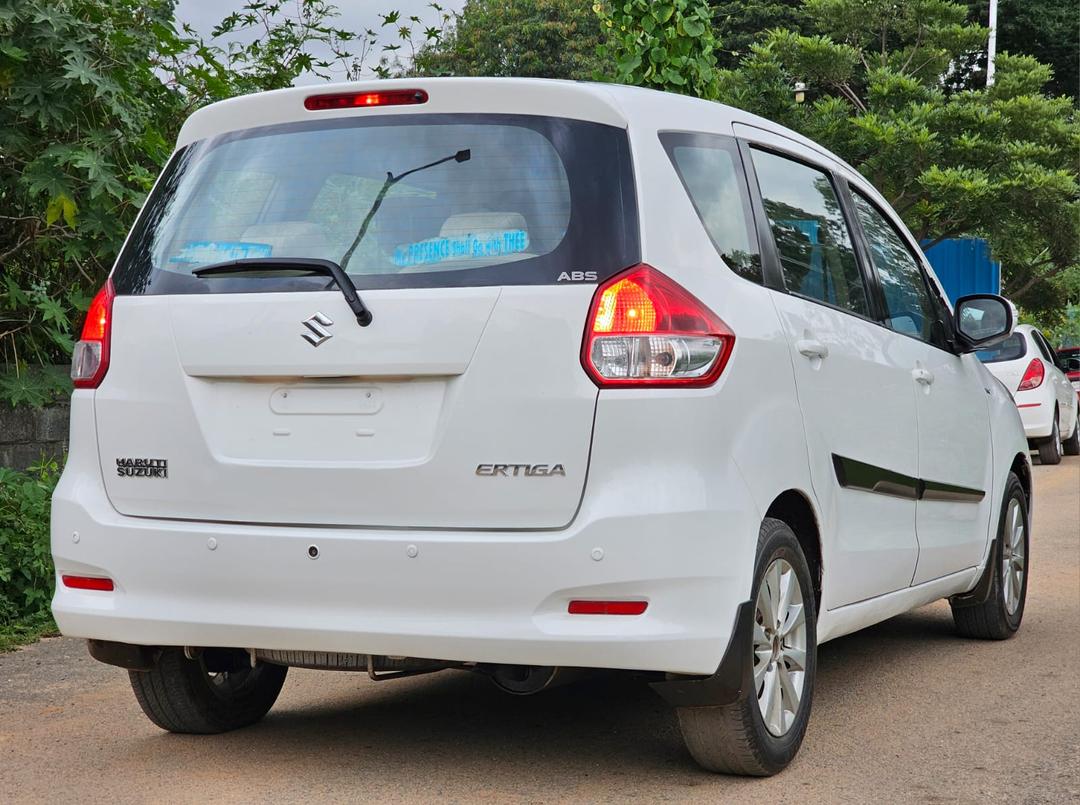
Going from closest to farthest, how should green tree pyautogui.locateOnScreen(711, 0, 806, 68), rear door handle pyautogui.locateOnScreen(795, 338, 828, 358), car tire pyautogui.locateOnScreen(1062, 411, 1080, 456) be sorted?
rear door handle pyautogui.locateOnScreen(795, 338, 828, 358)
car tire pyautogui.locateOnScreen(1062, 411, 1080, 456)
green tree pyautogui.locateOnScreen(711, 0, 806, 68)

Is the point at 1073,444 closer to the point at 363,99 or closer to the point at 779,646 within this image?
the point at 779,646

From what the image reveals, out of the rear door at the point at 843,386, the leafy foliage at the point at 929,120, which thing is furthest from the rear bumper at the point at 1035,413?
the rear door at the point at 843,386

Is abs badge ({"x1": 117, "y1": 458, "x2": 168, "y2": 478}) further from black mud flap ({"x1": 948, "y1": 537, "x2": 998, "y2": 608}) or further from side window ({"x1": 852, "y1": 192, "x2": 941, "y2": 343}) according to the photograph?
black mud flap ({"x1": 948, "y1": 537, "x2": 998, "y2": 608})

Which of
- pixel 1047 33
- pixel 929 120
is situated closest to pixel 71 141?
pixel 929 120

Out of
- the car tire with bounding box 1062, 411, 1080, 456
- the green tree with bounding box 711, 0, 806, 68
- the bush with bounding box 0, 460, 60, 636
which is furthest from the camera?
the green tree with bounding box 711, 0, 806, 68

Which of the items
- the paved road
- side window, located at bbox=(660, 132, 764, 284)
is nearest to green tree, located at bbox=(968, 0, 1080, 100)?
the paved road

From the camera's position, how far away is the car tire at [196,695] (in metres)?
4.84

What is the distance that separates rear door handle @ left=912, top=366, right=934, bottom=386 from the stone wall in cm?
455

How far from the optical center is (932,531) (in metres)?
5.76

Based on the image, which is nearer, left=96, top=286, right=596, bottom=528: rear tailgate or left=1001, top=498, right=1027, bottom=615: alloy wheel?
left=96, top=286, right=596, bottom=528: rear tailgate

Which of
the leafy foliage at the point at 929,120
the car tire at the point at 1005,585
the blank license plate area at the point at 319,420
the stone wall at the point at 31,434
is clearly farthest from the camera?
the leafy foliage at the point at 929,120

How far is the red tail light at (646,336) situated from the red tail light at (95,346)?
138cm

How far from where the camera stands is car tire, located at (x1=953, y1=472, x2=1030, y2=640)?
6703mm

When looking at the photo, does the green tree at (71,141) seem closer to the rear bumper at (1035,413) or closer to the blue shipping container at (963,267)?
the rear bumper at (1035,413)
